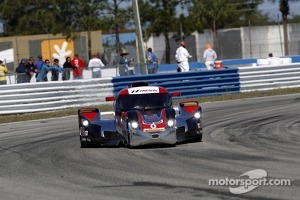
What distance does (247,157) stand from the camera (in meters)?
12.1

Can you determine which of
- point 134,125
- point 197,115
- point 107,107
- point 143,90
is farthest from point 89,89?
point 134,125

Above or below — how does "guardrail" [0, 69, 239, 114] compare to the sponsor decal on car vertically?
below

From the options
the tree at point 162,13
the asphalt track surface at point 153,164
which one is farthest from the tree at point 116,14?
the asphalt track surface at point 153,164

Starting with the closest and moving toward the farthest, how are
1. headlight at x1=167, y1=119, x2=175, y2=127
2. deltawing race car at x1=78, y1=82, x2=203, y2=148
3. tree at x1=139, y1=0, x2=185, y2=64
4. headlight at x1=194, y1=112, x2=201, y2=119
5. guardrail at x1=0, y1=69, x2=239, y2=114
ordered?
deltawing race car at x1=78, y1=82, x2=203, y2=148 → headlight at x1=167, y1=119, x2=175, y2=127 → headlight at x1=194, y1=112, x2=201, y2=119 → guardrail at x1=0, y1=69, x2=239, y2=114 → tree at x1=139, y1=0, x2=185, y2=64

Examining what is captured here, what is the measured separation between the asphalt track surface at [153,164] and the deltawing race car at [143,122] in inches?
8.9

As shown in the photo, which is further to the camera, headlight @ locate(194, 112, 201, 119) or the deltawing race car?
headlight @ locate(194, 112, 201, 119)

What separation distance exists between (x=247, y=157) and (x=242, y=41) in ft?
147

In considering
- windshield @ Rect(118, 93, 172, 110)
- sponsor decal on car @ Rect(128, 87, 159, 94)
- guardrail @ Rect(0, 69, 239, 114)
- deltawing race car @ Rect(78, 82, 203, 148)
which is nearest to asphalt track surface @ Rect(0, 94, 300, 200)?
deltawing race car @ Rect(78, 82, 203, 148)

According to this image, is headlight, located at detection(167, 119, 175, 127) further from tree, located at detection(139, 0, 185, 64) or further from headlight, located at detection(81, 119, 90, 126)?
tree, located at detection(139, 0, 185, 64)

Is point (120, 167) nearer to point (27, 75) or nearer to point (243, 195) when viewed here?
point (243, 195)

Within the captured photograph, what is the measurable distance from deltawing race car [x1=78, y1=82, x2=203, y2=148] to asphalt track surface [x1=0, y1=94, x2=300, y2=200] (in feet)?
0.74

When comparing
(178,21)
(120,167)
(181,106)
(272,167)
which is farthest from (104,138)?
(178,21)

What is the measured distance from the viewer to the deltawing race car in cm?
1388

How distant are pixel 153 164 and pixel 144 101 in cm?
320
